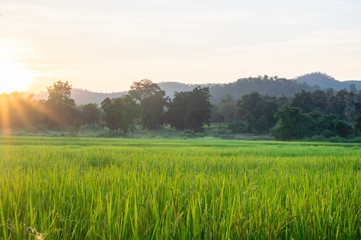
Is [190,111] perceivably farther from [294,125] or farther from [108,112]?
[294,125]

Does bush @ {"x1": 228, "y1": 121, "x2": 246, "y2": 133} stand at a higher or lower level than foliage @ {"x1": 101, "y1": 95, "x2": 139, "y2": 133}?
lower

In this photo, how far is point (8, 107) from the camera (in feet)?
232

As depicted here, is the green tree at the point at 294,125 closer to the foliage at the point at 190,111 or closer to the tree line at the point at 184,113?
the tree line at the point at 184,113

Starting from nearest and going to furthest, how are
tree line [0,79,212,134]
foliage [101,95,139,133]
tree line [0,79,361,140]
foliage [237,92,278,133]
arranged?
tree line [0,79,361,140], foliage [101,95,139,133], tree line [0,79,212,134], foliage [237,92,278,133]

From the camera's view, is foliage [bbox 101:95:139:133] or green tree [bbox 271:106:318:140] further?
foliage [bbox 101:95:139:133]

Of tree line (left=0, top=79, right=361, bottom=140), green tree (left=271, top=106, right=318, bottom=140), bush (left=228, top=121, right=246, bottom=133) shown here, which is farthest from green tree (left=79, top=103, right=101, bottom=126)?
green tree (left=271, top=106, right=318, bottom=140)

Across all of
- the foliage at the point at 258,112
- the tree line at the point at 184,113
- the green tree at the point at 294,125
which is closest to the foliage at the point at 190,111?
the tree line at the point at 184,113

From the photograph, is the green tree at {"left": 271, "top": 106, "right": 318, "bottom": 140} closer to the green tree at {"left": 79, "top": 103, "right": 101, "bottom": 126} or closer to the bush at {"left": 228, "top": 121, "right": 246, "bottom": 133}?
the bush at {"left": 228, "top": 121, "right": 246, "bottom": 133}

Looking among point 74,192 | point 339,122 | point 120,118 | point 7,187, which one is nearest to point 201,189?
point 74,192

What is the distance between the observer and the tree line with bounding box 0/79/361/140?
57938 millimetres

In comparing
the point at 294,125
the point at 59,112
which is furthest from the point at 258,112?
the point at 59,112

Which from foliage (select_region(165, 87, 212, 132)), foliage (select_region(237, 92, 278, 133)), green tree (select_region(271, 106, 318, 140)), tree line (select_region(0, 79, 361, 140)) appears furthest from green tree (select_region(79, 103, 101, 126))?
green tree (select_region(271, 106, 318, 140))

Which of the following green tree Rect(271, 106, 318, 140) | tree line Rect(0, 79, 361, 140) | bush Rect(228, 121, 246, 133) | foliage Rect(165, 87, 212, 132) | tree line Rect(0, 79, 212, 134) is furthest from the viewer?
foliage Rect(165, 87, 212, 132)

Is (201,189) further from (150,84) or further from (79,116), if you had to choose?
(150,84)
